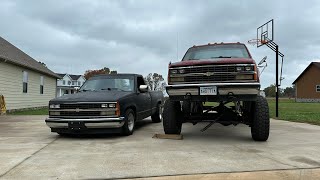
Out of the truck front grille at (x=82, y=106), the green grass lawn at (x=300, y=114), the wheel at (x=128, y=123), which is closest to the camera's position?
the truck front grille at (x=82, y=106)

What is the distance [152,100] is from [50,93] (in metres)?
18.9

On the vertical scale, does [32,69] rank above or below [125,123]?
above

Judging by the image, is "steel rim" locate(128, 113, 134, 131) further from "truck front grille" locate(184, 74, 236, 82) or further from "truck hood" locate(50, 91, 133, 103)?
"truck front grille" locate(184, 74, 236, 82)

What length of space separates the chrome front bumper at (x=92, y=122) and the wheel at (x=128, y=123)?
0.28 meters

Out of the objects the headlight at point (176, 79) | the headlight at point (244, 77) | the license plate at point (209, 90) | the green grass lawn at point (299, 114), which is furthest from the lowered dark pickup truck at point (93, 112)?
the green grass lawn at point (299, 114)

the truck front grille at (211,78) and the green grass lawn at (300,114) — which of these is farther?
the green grass lawn at (300,114)

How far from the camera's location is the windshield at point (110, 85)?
9.54 meters

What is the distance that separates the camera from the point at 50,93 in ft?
92.4

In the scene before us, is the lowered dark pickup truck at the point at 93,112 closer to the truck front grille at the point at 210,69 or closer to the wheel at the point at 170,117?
the wheel at the point at 170,117

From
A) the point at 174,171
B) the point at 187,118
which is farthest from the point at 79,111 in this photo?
the point at 174,171

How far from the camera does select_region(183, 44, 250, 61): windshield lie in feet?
28.1

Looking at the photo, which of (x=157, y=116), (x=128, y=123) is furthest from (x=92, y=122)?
(x=157, y=116)

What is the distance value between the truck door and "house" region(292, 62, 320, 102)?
44.7 metres

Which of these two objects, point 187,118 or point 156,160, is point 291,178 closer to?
point 156,160
